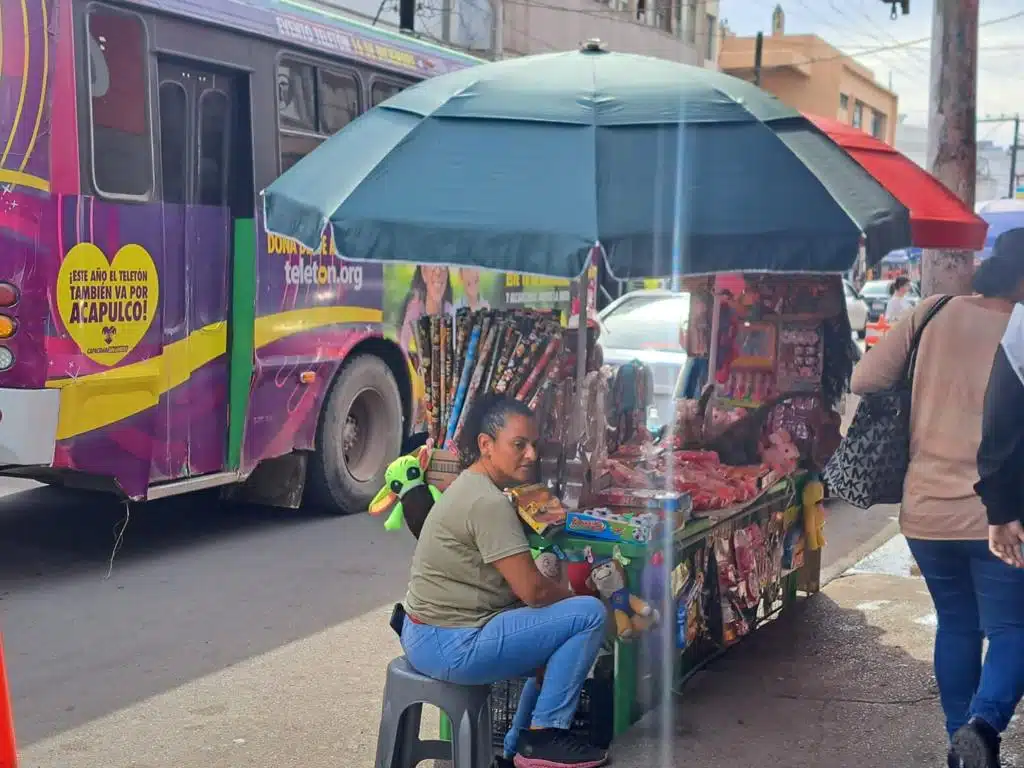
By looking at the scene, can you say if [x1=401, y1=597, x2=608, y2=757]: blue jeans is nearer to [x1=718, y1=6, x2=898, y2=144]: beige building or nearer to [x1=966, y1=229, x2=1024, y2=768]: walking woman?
[x1=966, y1=229, x2=1024, y2=768]: walking woman

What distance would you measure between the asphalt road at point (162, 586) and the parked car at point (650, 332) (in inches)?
69.1

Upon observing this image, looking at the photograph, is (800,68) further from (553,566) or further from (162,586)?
(553,566)

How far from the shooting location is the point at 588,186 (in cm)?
400

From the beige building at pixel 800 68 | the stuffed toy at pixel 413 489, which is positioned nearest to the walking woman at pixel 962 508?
the stuffed toy at pixel 413 489

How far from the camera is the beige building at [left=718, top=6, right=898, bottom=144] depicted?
133ft

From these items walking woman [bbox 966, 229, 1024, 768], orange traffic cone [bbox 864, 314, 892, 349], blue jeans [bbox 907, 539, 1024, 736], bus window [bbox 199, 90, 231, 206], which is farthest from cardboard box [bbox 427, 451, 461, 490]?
orange traffic cone [bbox 864, 314, 892, 349]

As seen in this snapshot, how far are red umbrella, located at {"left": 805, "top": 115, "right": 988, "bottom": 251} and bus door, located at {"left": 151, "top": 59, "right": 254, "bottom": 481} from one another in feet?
11.3

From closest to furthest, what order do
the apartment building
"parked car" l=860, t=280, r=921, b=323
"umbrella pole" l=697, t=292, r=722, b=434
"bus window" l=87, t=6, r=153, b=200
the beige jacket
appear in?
the beige jacket < "umbrella pole" l=697, t=292, r=722, b=434 < "bus window" l=87, t=6, r=153, b=200 < the apartment building < "parked car" l=860, t=280, r=921, b=323

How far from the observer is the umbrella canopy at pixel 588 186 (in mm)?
3961

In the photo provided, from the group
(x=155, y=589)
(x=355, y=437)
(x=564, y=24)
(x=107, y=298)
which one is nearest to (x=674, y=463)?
(x=155, y=589)

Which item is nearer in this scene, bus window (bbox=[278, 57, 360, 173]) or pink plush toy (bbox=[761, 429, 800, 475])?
pink plush toy (bbox=[761, 429, 800, 475])

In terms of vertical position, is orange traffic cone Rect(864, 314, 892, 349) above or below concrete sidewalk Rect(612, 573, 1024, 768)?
above

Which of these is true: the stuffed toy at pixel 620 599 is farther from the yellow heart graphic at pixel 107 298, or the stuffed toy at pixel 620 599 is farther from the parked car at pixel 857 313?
the parked car at pixel 857 313

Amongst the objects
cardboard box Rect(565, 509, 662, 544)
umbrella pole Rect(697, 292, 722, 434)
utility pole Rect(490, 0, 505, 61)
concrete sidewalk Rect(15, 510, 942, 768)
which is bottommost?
concrete sidewalk Rect(15, 510, 942, 768)
